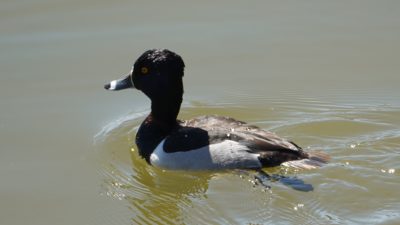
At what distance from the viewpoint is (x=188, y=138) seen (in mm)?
8516

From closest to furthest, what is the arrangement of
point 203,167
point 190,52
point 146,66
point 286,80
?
point 203,167 → point 146,66 → point 286,80 → point 190,52

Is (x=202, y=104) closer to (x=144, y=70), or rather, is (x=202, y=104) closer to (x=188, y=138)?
(x=144, y=70)

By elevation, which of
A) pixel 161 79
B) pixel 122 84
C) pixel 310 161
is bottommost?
pixel 310 161

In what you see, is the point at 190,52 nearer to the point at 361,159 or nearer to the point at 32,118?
the point at 32,118

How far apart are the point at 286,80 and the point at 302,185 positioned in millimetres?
3052

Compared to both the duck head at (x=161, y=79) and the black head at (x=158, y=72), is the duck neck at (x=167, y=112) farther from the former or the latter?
the black head at (x=158, y=72)

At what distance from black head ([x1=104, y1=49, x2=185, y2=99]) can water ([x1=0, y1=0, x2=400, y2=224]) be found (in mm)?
807

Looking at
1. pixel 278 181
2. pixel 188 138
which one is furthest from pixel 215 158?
pixel 278 181

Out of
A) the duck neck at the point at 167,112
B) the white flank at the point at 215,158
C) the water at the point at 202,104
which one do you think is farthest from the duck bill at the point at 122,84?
the white flank at the point at 215,158

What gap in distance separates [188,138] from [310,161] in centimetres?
137

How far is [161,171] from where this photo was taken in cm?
862

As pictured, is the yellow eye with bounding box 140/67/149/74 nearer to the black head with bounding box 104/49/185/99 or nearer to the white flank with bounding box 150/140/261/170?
the black head with bounding box 104/49/185/99

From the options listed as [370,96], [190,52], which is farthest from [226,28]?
[370,96]

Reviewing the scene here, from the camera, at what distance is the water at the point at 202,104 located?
776cm
